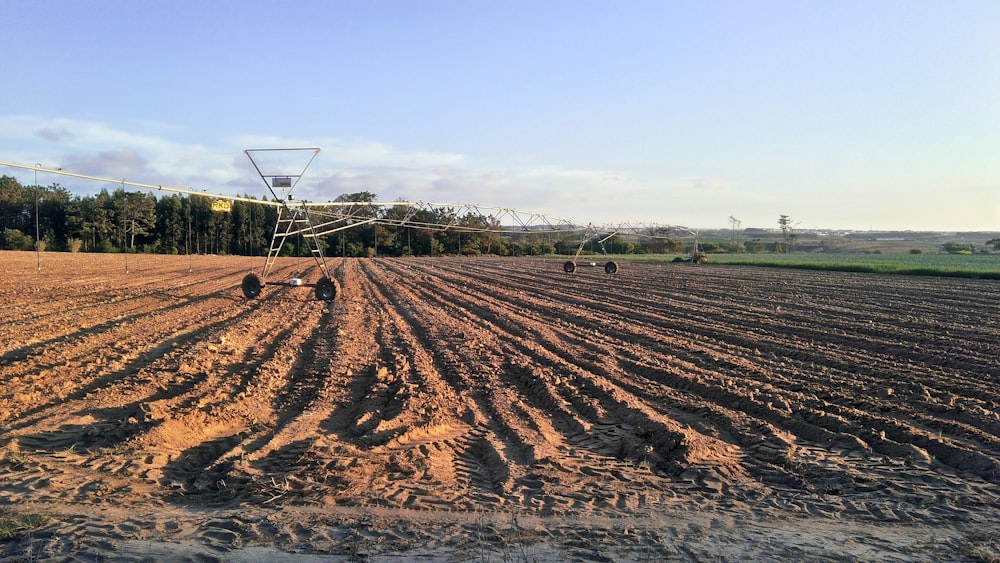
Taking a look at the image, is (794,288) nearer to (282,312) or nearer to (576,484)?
(282,312)

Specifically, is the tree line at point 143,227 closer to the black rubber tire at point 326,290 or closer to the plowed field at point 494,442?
the black rubber tire at point 326,290

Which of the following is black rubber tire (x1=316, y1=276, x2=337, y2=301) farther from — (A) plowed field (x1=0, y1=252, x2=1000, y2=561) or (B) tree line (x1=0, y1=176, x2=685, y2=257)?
(B) tree line (x1=0, y1=176, x2=685, y2=257)

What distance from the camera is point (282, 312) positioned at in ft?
57.3

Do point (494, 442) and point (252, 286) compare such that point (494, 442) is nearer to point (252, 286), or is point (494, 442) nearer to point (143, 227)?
point (252, 286)

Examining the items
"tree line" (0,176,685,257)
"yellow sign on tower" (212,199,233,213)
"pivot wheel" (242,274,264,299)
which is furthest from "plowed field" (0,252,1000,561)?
"tree line" (0,176,685,257)

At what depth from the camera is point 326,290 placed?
1953 centimetres

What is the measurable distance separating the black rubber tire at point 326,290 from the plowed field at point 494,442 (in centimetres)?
495

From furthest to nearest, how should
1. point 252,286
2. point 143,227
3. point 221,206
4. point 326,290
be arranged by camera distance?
point 143,227, point 252,286, point 326,290, point 221,206

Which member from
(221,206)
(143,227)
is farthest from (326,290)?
(143,227)

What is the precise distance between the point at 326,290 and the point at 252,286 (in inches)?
103

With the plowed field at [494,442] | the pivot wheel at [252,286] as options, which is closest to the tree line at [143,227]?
the pivot wheel at [252,286]

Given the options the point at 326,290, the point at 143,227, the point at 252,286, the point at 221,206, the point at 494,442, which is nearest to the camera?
the point at 494,442

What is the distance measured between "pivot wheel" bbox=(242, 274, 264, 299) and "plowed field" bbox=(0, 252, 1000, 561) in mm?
5869

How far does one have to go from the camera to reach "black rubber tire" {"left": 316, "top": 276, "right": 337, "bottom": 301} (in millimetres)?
19453
